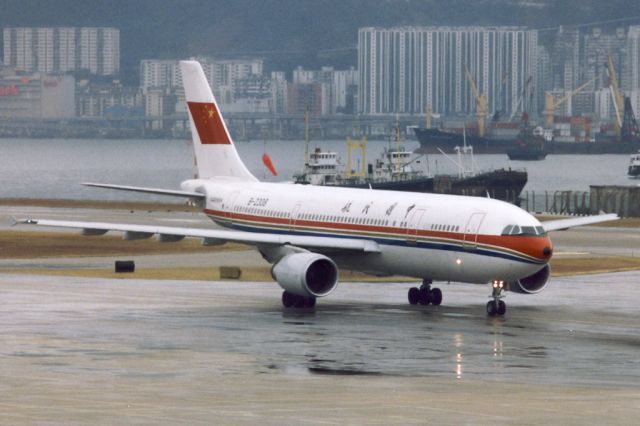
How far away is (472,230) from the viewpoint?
56.0 meters

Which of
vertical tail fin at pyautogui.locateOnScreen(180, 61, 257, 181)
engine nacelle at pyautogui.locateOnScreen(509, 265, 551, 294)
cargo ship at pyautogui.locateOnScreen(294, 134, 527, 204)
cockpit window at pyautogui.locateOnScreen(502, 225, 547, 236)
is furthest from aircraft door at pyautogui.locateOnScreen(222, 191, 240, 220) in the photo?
cargo ship at pyautogui.locateOnScreen(294, 134, 527, 204)

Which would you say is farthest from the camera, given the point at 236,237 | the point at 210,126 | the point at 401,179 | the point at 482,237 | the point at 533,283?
the point at 401,179

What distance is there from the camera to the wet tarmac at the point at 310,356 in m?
35.4

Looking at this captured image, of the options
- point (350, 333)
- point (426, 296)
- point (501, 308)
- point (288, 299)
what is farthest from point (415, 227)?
point (350, 333)

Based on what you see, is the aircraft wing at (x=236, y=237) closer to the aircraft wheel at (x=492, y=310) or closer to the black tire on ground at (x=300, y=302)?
the black tire on ground at (x=300, y=302)

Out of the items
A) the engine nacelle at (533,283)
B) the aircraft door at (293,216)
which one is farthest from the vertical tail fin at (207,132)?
the engine nacelle at (533,283)

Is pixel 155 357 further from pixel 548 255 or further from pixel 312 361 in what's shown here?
pixel 548 255

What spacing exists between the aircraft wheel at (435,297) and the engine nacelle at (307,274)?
13.4 ft

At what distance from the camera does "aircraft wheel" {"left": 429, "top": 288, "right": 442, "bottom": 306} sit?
59969mm

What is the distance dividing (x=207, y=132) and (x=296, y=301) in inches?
610

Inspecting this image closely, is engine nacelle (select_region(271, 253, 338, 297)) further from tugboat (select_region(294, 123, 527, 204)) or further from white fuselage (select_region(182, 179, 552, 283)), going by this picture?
tugboat (select_region(294, 123, 527, 204))

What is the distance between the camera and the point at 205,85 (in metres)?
72.3

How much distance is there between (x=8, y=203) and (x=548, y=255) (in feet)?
352

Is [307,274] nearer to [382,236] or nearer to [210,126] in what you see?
[382,236]
